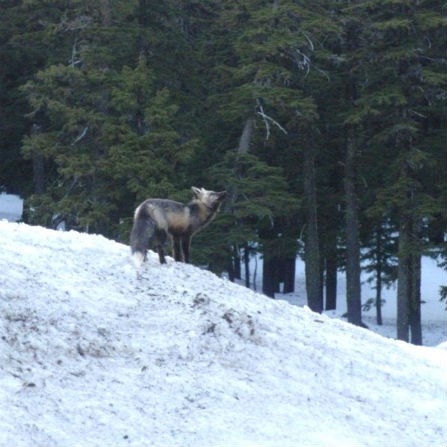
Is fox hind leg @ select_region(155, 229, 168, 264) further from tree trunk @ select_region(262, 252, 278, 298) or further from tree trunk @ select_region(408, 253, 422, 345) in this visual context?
tree trunk @ select_region(262, 252, 278, 298)

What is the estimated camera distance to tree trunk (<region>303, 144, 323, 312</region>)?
36938 millimetres

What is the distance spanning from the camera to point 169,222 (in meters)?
16.3

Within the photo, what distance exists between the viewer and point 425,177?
36719 mm

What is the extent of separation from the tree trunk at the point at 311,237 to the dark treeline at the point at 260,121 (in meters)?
0.06

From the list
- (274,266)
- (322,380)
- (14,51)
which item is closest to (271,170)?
(274,266)

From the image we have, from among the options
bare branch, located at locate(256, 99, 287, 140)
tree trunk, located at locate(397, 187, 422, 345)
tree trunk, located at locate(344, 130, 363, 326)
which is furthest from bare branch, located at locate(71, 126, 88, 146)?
tree trunk, located at locate(397, 187, 422, 345)

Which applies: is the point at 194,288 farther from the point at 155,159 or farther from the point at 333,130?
the point at 333,130

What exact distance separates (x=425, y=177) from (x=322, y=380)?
24.4m

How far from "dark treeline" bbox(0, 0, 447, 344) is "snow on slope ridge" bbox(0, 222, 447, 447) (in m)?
16.2

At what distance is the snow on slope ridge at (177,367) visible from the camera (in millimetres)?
10828

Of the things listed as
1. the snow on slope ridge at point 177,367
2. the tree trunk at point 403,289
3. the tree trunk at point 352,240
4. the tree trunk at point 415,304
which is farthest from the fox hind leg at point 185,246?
the tree trunk at point 352,240

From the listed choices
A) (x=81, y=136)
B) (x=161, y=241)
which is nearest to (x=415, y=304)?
(x=81, y=136)

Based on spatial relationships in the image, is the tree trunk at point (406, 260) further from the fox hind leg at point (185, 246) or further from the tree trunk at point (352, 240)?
the fox hind leg at point (185, 246)

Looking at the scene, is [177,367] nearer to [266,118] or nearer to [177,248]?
[177,248]
